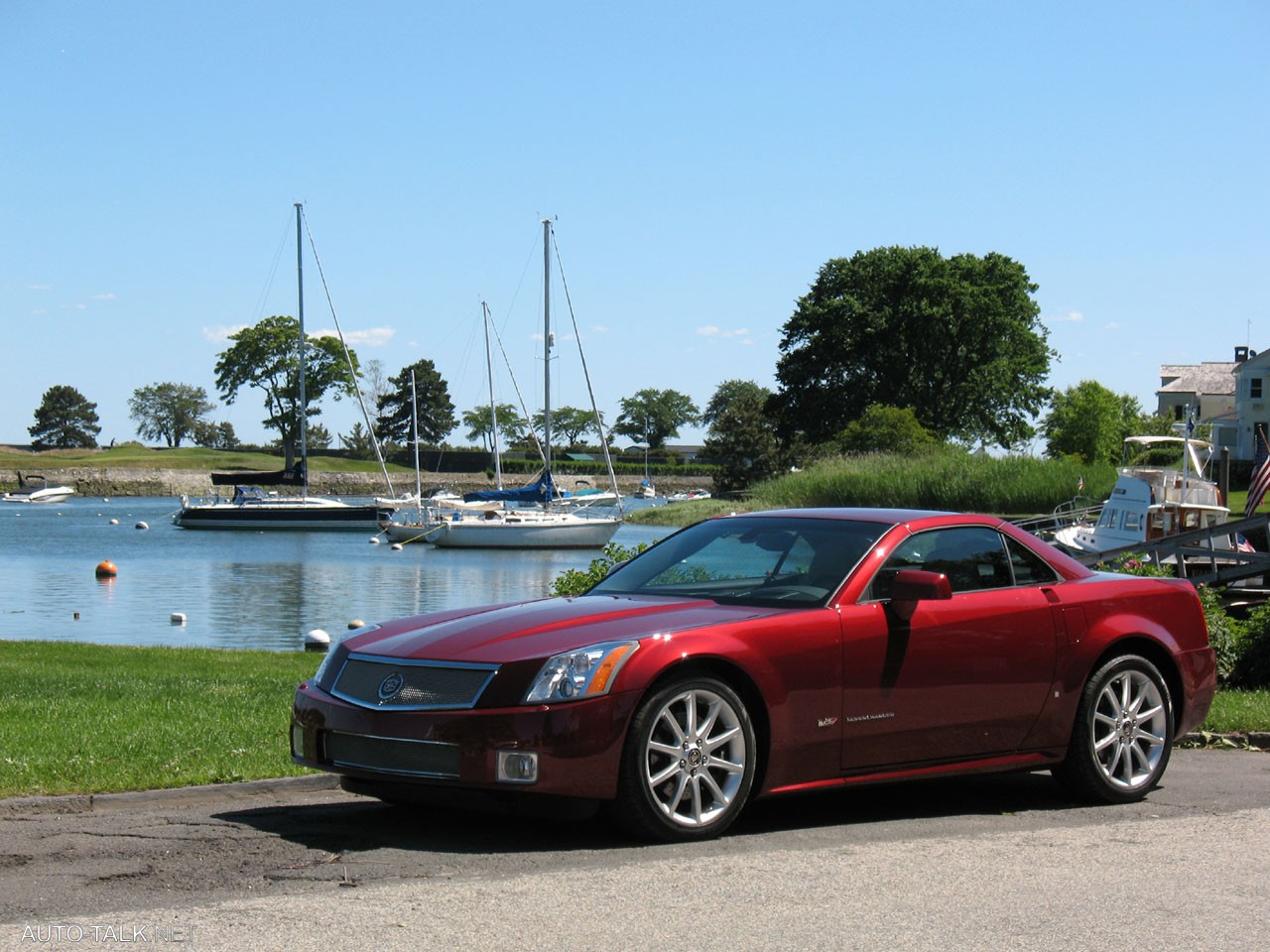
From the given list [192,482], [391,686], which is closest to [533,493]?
[391,686]

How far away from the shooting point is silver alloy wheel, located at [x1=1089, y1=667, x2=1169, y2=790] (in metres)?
7.83

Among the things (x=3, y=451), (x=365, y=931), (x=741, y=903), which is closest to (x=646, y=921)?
(x=741, y=903)

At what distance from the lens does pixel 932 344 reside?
8231 cm

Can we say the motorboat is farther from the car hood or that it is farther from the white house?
the white house

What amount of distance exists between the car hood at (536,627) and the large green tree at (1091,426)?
306 feet

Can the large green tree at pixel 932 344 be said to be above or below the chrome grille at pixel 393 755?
above

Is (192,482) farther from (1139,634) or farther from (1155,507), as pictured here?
(1139,634)

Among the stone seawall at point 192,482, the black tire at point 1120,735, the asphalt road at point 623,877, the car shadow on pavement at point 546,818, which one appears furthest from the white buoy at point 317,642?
the stone seawall at point 192,482

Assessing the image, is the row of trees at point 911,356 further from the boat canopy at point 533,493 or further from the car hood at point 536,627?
the car hood at point 536,627

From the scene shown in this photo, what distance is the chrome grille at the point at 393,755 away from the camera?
6.18 m

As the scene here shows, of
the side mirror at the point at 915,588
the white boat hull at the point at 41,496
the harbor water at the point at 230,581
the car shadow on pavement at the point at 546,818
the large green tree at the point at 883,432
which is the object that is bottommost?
the harbor water at the point at 230,581

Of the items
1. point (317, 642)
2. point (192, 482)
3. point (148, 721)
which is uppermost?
point (192, 482)

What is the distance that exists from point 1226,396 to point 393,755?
127 m

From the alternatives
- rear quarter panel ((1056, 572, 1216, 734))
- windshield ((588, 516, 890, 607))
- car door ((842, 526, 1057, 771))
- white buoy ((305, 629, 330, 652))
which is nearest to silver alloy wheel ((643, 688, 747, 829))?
car door ((842, 526, 1057, 771))
